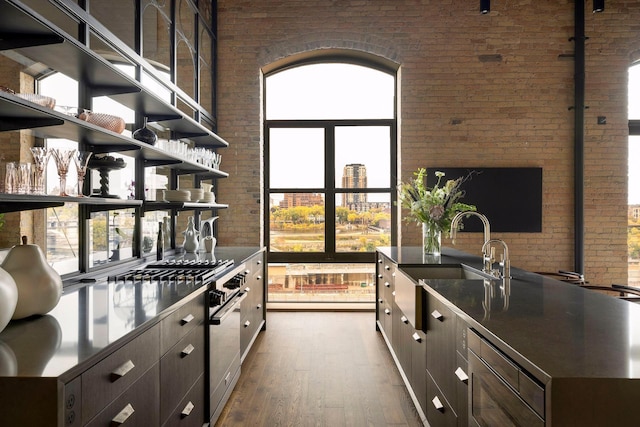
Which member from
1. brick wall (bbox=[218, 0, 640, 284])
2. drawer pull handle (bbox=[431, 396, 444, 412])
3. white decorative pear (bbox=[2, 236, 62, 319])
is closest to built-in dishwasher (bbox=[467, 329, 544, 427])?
drawer pull handle (bbox=[431, 396, 444, 412])

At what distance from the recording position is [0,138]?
1.92m

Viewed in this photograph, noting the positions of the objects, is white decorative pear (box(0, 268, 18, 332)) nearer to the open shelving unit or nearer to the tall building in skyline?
the open shelving unit

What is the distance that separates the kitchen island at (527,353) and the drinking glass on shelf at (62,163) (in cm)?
189

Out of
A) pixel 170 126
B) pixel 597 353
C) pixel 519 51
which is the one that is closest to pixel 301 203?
pixel 170 126

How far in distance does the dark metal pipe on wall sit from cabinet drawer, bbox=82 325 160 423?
5425 mm

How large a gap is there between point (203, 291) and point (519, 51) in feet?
→ 16.9

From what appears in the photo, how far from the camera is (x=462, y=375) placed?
1761mm

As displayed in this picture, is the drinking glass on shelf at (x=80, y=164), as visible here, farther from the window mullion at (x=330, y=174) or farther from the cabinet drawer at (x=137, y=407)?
the window mullion at (x=330, y=174)

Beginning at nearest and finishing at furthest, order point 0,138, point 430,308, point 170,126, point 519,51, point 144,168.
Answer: point 0,138 < point 430,308 < point 144,168 < point 170,126 < point 519,51

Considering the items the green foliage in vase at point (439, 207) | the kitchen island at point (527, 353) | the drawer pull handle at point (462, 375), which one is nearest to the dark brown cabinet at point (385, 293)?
the green foliage in vase at point (439, 207)

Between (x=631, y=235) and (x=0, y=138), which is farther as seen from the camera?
(x=631, y=235)

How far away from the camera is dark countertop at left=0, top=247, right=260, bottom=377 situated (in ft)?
3.71

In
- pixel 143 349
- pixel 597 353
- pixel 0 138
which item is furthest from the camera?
pixel 0 138

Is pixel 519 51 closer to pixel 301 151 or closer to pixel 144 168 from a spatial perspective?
pixel 301 151
